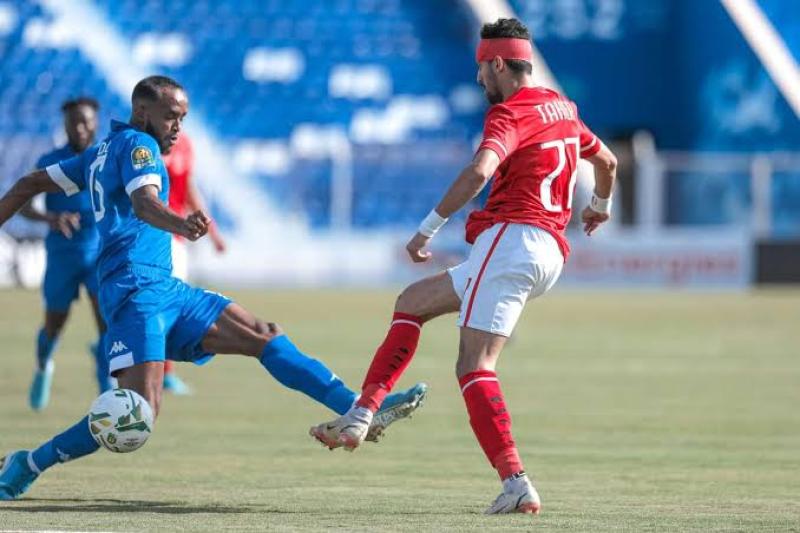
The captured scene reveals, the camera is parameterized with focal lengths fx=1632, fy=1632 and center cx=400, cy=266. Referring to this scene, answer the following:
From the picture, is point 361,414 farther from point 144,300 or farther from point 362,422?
point 144,300

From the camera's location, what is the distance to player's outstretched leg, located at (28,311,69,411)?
1245cm

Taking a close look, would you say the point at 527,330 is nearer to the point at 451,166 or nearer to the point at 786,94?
the point at 451,166

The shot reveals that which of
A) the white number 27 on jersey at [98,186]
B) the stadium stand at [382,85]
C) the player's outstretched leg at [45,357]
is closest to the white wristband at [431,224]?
the white number 27 on jersey at [98,186]

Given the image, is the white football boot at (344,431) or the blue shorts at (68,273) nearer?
the white football boot at (344,431)

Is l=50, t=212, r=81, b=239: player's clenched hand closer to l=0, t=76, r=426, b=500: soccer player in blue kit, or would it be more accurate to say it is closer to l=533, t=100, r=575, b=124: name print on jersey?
l=0, t=76, r=426, b=500: soccer player in blue kit

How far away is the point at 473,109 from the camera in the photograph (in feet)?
116

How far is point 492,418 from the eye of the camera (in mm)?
7426

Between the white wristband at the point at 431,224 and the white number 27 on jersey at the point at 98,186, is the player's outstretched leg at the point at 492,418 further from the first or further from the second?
the white number 27 on jersey at the point at 98,186

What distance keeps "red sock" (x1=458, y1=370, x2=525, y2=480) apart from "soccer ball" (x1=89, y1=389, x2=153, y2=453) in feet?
4.89

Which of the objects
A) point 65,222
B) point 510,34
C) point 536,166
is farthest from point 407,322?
Answer: point 65,222

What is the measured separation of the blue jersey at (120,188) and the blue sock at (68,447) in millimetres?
757

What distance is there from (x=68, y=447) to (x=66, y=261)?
16.0 ft

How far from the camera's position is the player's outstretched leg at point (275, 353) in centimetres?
802

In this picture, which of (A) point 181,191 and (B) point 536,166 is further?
(A) point 181,191
